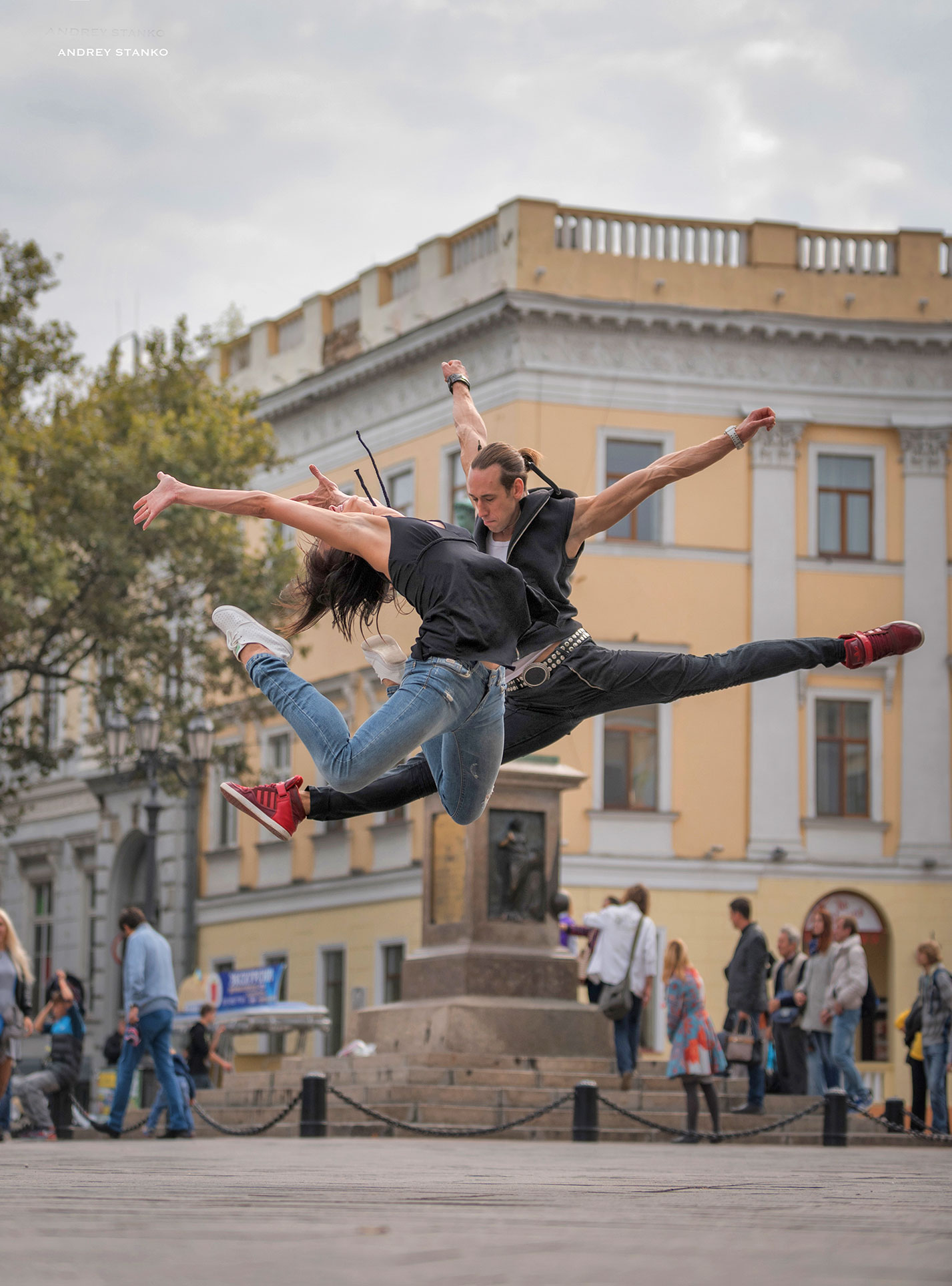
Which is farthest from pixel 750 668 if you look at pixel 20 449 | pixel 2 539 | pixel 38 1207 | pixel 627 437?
pixel 627 437

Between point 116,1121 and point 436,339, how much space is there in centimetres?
2058

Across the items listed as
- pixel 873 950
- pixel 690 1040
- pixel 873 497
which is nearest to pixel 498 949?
pixel 690 1040

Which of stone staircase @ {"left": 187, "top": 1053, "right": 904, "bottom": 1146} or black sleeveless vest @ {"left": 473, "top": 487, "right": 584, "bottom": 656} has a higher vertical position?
black sleeveless vest @ {"left": 473, "top": 487, "right": 584, "bottom": 656}

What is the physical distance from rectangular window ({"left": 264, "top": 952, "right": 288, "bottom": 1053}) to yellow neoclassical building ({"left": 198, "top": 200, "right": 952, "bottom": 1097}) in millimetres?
1719

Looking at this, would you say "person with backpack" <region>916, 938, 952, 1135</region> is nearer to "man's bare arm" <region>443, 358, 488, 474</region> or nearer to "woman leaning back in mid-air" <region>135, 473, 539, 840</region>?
"man's bare arm" <region>443, 358, 488, 474</region>

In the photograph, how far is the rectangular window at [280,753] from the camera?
3784 cm

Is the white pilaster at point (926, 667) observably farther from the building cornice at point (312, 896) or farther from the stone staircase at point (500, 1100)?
the stone staircase at point (500, 1100)

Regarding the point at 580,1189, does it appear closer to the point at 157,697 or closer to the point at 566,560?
the point at 566,560

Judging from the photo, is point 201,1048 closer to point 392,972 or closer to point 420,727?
point 392,972

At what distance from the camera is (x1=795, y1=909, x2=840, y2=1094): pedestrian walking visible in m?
16.8

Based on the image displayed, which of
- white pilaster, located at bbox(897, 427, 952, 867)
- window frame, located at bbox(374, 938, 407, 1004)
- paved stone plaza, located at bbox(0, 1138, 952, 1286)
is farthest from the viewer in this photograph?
A: window frame, located at bbox(374, 938, 407, 1004)

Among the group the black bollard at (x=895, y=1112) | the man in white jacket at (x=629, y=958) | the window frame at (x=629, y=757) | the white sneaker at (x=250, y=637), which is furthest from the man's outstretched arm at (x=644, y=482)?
the window frame at (x=629, y=757)

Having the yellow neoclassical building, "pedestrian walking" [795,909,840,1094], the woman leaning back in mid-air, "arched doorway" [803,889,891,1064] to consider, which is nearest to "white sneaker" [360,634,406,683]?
the woman leaning back in mid-air

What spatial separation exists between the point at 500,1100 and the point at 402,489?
20354mm
